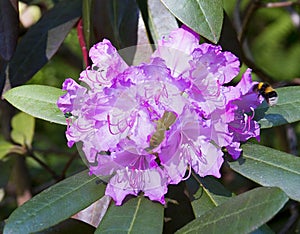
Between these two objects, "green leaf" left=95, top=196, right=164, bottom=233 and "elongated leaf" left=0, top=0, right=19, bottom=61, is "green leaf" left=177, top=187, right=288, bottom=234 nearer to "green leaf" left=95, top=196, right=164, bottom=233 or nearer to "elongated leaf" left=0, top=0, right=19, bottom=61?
"green leaf" left=95, top=196, right=164, bottom=233

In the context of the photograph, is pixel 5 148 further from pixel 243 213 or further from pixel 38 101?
pixel 243 213

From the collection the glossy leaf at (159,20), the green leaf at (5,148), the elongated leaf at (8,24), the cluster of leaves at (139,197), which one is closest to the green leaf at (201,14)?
the cluster of leaves at (139,197)

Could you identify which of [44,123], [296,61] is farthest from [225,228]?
[296,61]

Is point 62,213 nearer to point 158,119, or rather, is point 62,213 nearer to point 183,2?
point 158,119

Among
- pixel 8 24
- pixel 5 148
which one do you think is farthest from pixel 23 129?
pixel 8 24

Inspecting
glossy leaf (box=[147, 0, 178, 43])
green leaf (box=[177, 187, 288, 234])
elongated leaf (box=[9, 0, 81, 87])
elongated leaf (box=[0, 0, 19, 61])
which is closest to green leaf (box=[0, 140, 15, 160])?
elongated leaf (box=[9, 0, 81, 87])

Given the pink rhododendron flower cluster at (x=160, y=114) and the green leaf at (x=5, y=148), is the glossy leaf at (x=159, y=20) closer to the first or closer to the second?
the pink rhododendron flower cluster at (x=160, y=114)
